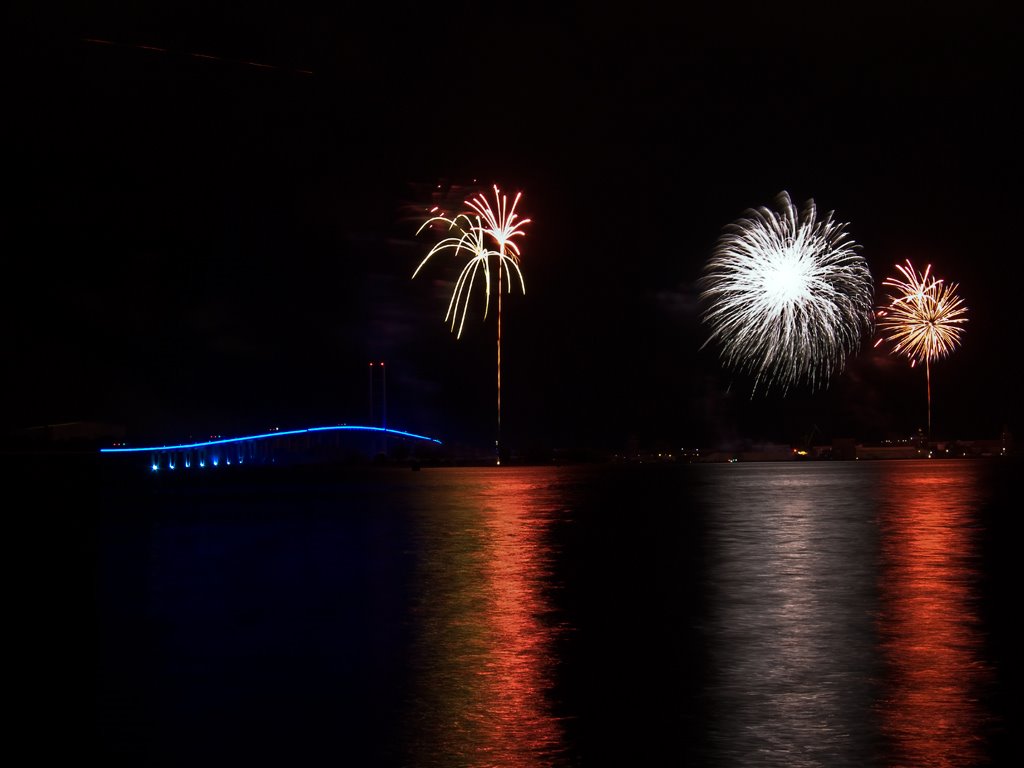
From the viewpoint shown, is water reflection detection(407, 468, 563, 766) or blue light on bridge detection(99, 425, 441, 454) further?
blue light on bridge detection(99, 425, 441, 454)

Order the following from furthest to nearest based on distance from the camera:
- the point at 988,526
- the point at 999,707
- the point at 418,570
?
the point at 988,526
the point at 418,570
the point at 999,707

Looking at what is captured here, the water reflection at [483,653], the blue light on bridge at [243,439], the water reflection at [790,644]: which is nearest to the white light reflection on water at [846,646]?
the water reflection at [790,644]

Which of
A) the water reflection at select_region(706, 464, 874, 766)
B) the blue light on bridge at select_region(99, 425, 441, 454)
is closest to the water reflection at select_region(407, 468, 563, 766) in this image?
the water reflection at select_region(706, 464, 874, 766)

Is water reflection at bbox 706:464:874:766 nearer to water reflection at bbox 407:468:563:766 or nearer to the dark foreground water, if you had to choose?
the dark foreground water

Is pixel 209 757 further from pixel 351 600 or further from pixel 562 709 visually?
pixel 351 600

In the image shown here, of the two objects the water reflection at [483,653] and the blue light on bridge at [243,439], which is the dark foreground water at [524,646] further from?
the blue light on bridge at [243,439]

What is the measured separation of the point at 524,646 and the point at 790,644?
6.86 feet

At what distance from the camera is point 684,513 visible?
24.9m

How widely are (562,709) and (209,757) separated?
2149 millimetres

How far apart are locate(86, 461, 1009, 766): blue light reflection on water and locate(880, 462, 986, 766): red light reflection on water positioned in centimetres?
3

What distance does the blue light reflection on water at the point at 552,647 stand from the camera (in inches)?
262

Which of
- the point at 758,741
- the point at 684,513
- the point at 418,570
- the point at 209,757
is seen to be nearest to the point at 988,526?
the point at 684,513

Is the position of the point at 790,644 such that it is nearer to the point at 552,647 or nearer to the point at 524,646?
the point at 552,647

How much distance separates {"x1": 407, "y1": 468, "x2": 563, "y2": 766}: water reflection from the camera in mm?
6590
